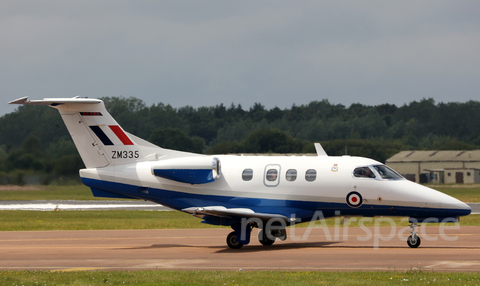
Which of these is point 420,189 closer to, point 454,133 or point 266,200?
point 266,200

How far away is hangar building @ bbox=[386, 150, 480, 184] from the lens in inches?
3885

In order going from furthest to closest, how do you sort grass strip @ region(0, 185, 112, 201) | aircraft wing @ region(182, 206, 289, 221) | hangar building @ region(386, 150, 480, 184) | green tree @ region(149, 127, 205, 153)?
1. hangar building @ region(386, 150, 480, 184)
2. green tree @ region(149, 127, 205, 153)
3. grass strip @ region(0, 185, 112, 201)
4. aircraft wing @ region(182, 206, 289, 221)

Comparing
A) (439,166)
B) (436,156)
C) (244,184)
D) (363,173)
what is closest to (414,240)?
(363,173)

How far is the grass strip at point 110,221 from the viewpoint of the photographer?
32562 millimetres

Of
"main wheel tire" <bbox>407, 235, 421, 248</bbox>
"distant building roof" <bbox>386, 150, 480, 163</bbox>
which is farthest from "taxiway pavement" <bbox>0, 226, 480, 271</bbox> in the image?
"distant building roof" <bbox>386, 150, 480, 163</bbox>

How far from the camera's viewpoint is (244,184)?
22750 millimetres

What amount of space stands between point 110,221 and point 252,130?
97.1 meters

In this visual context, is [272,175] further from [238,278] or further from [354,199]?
[238,278]

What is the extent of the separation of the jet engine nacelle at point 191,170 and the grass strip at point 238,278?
696 centimetres

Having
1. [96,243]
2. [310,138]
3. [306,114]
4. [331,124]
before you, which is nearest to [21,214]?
[96,243]

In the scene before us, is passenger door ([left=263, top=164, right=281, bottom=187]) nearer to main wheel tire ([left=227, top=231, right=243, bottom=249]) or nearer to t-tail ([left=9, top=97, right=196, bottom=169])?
main wheel tire ([left=227, top=231, right=243, bottom=249])

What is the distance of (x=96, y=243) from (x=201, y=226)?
846cm

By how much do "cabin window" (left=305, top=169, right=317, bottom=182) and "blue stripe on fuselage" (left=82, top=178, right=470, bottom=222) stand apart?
2.79 feet

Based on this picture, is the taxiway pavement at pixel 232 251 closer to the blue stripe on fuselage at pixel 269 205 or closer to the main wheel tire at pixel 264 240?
the main wheel tire at pixel 264 240
